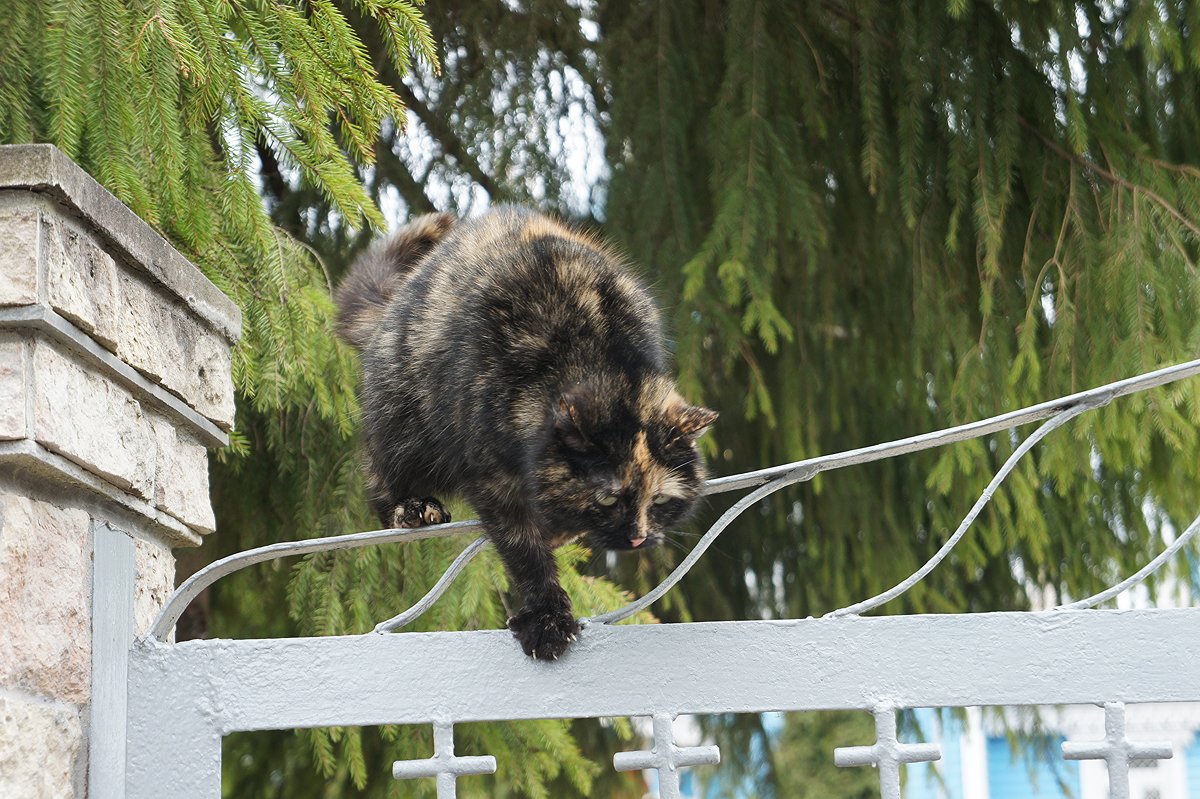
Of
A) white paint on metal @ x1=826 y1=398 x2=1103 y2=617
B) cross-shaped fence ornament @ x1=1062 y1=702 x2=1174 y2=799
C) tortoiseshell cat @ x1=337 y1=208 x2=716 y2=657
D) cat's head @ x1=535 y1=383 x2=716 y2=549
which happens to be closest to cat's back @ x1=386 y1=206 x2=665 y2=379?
tortoiseshell cat @ x1=337 y1=208 x2=716 y2=657

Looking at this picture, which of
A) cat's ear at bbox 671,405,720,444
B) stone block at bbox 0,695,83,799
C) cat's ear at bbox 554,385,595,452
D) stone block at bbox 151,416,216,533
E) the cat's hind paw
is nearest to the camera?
stone block at bbox 0,695,83,799

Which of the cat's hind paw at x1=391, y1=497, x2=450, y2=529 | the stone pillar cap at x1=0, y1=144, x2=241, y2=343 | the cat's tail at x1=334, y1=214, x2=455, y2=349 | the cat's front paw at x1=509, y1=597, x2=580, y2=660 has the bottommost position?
the cat's front paw at x1=509, y1=597, x2=580, y2=660

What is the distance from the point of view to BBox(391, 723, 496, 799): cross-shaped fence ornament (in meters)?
1.58

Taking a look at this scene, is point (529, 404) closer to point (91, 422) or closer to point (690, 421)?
point (690, 421)

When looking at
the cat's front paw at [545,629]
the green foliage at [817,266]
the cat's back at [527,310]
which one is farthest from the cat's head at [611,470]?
the green foliage at [817,266]

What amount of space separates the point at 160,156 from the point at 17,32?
1.09 feet

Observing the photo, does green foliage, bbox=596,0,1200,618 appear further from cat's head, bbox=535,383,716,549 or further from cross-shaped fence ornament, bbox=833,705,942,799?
cross-shaped fence ornament, bbox=833,705,942,799

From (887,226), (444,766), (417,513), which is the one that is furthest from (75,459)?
(887,226)

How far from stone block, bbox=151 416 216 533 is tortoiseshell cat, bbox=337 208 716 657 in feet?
1.63

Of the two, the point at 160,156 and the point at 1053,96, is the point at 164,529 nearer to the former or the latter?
the point at 160,156

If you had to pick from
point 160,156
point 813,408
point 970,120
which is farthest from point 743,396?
point 160,156

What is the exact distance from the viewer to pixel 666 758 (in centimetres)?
156

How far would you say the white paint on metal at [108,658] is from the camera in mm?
1571

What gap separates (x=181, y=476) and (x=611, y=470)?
30.0 inches
